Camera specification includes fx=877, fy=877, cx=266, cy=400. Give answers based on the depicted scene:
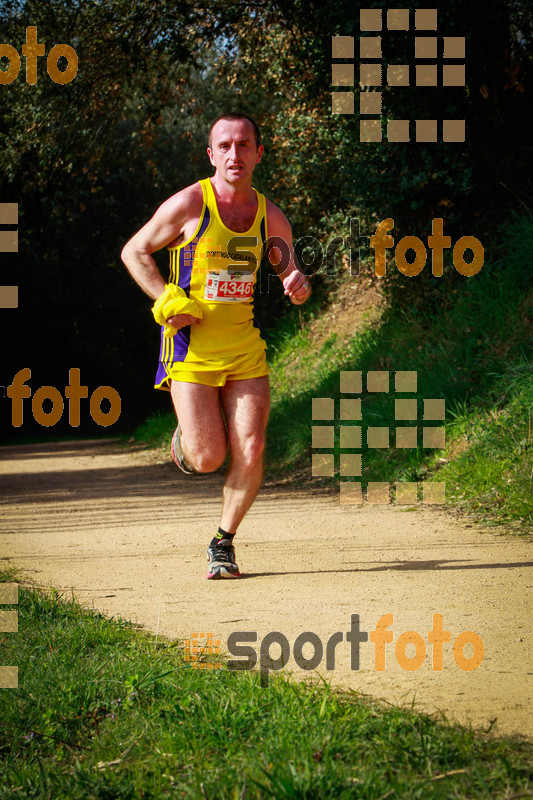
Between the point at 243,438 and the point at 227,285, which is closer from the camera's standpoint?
the point at 227,285

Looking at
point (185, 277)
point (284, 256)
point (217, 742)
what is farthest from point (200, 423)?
point (217, 742)

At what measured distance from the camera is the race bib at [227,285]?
4504 mm

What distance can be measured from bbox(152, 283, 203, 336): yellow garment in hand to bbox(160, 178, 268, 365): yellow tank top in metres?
0.12

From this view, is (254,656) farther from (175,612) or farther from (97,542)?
(97,542)

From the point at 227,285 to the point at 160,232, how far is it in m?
0.44

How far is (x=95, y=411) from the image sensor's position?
2441cm

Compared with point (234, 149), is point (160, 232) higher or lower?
lower

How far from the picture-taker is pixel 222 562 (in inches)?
180

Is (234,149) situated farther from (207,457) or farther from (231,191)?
(207,457)

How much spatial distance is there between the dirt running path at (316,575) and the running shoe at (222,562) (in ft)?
0.27

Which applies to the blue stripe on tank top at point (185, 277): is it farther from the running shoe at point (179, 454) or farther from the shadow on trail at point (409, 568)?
the shadow on trail at point (409, 568)

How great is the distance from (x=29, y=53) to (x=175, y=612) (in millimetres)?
9291

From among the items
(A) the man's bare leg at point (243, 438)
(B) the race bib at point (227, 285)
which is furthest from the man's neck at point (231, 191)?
(A) the man's bare leg at point (243, 438)

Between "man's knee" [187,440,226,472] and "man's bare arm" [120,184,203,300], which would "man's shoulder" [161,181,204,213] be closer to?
"man's bare arm" [120,184,203,300]
